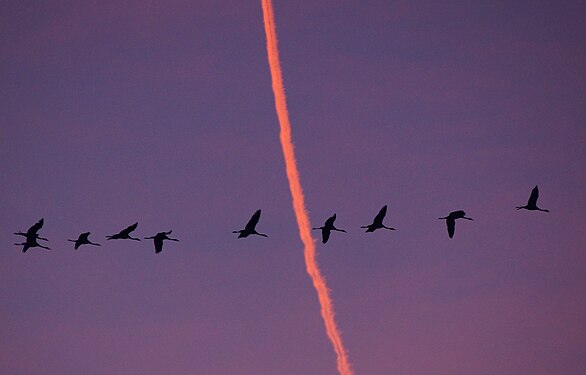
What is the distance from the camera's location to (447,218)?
395 feet

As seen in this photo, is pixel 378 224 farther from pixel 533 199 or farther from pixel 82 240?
pixel 82 240

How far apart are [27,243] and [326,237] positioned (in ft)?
65.7

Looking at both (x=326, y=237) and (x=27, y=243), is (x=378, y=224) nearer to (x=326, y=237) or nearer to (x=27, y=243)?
(x=326, y=237)

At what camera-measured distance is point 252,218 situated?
12038 centimetres

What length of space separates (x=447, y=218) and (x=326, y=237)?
839 cm

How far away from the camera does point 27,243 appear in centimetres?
12494

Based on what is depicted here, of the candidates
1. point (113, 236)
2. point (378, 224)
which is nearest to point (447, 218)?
point (378, 224)

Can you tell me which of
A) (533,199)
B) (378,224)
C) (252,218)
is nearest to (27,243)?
(252,218)

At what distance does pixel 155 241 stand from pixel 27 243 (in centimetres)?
855

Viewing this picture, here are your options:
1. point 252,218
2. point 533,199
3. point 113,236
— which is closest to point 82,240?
point 113,236

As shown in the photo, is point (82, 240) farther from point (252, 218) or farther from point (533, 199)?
point (533, 199)

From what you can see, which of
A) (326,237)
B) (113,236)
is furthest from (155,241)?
(326,237)

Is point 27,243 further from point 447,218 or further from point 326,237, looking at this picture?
point 447,218

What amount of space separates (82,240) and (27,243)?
4.32m
